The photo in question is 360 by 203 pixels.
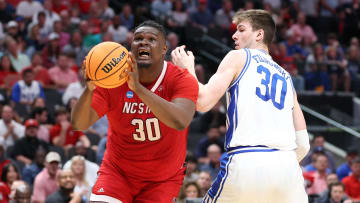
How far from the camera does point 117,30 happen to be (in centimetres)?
1638

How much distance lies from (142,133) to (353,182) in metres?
7.11

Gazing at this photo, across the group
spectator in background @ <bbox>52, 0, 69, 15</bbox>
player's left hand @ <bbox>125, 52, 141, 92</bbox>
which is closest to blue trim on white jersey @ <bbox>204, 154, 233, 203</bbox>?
player's left hand @ <bbox>125, 52, 141, 92</bbox>

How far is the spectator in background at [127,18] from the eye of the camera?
17.3 meters

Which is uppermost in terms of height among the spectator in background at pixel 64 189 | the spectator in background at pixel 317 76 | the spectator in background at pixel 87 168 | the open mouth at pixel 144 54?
the spectator in background at pixel 317 76

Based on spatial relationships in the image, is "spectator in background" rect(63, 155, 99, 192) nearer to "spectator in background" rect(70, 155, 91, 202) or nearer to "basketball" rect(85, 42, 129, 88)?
"spectator in background" rect(70, 155, 91, 202)

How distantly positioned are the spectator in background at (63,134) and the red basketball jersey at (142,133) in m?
6.61

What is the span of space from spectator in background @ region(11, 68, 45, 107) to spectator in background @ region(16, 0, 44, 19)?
12.7ft

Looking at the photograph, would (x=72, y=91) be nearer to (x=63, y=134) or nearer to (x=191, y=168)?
(x=63, y=134)

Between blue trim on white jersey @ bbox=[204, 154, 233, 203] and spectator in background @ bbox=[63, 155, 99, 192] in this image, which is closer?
blue trim on white jersey @ bbox=[204, 154, 233, 203]

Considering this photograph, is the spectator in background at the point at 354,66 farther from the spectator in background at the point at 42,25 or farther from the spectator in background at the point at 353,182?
the spectator in background at the point at 42,25

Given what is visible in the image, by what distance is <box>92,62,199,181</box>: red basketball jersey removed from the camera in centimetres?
503

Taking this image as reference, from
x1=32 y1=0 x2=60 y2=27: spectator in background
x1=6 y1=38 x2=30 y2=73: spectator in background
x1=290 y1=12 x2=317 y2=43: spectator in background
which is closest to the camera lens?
x1=6 y1=38 x2=30 y2=73: spectator in background

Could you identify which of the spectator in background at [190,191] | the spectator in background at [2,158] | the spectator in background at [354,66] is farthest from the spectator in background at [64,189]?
the spectator in background at [354,66]

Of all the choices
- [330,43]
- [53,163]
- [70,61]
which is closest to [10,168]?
[53,163]
